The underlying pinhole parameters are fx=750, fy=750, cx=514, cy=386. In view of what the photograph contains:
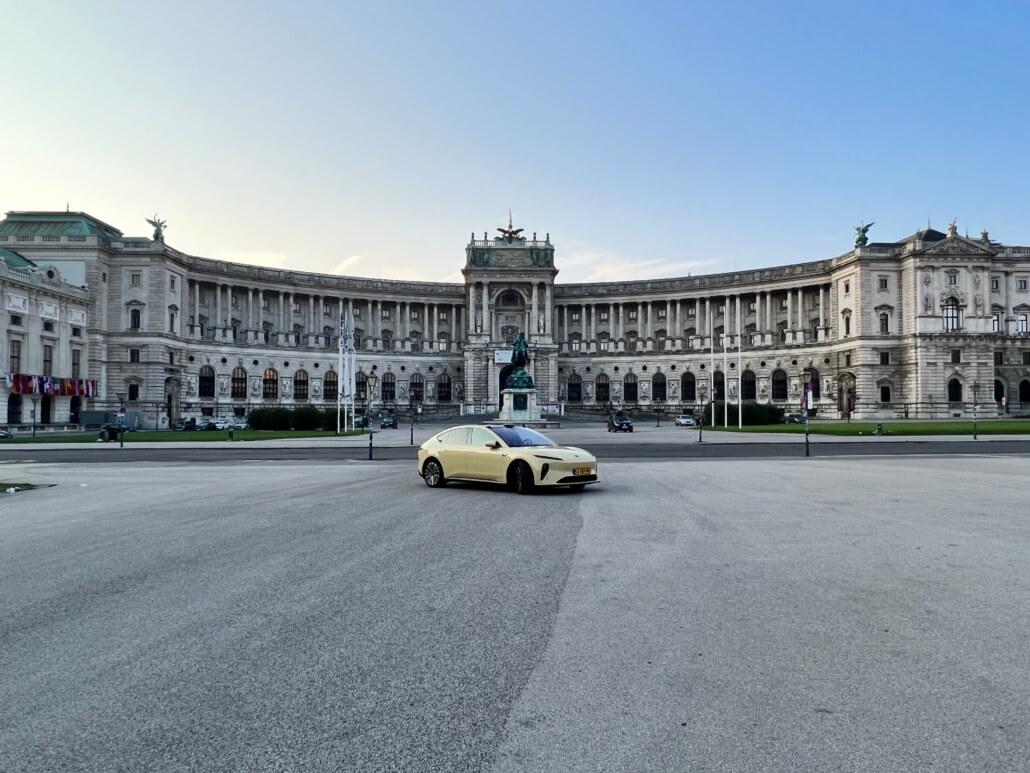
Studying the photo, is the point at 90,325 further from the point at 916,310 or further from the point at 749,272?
the point at 916,310

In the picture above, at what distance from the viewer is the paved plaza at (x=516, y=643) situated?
14.7ft

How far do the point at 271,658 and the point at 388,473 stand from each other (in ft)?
58.5

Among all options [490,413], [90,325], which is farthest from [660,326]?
[90,325]

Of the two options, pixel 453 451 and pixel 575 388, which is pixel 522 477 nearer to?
pixel 453 451

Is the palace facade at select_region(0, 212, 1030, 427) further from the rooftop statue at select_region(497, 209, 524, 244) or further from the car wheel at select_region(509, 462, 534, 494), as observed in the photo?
the car wheel at select_region(509, 462, 534, 494)

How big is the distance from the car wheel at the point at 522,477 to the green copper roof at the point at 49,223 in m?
83.3

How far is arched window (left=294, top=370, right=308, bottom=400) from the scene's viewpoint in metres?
104

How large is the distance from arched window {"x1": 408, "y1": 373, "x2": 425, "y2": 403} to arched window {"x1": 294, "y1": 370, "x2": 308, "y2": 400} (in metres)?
15.8

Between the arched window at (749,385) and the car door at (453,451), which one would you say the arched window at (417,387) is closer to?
the arched window at (749,385)

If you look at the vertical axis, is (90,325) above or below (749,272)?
below

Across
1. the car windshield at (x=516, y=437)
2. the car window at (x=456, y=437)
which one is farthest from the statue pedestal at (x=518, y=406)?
the car windshield at (x=516, y=437)

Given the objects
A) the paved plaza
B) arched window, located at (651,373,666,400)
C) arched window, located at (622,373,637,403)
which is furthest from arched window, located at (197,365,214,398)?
the paved plaza

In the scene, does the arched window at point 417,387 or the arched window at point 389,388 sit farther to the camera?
the arched window at point 417,387

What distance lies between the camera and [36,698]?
202 inches
